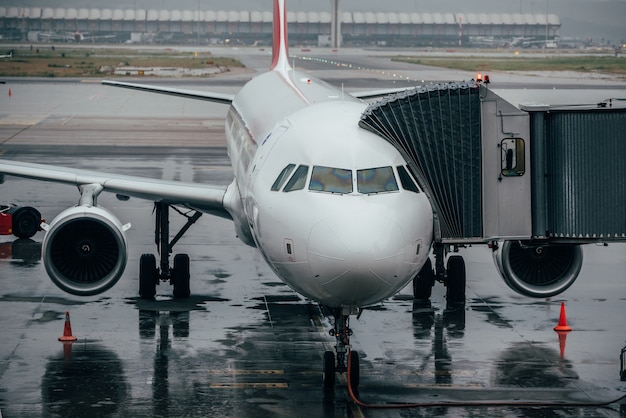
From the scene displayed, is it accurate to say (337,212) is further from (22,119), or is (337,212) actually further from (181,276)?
(22,119)

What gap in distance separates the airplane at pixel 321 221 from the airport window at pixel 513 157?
1.74 metres

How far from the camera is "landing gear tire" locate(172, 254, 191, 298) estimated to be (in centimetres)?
2508

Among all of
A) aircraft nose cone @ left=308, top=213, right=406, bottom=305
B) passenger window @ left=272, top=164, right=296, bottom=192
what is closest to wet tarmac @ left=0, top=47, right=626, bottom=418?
aircraft nose cone @ left=308, top=213, right=406, bottom=305

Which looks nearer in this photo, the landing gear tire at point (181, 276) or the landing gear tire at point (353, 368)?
the landing gear tire at point (353, 368)

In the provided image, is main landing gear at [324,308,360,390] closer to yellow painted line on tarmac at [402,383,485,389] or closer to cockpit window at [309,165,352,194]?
yellow painted line on tarmac at [402,383,485,389]

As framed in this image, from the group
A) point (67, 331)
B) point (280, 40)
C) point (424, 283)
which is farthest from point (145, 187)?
point (280, 40)

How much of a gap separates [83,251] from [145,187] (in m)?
3.45

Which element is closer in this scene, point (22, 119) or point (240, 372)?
point (240, 372)

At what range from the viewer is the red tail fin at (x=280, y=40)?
34.3 metres

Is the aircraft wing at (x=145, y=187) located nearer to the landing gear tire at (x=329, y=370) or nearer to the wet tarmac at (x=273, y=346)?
the wet tarmac at (x=273, y=346)

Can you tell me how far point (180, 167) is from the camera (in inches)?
1852

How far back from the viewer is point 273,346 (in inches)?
836

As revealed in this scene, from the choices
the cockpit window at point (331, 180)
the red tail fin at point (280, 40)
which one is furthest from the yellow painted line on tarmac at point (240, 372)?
the red tail fin at point (280, 40)

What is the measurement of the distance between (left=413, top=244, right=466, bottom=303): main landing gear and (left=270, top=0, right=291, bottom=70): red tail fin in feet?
34.4
